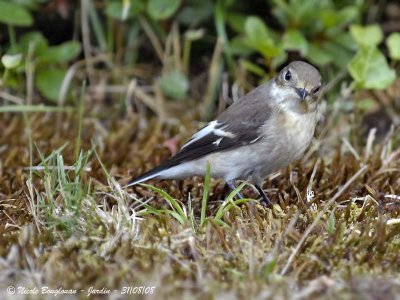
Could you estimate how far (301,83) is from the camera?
455cm

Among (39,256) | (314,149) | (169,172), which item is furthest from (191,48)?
(39,256)

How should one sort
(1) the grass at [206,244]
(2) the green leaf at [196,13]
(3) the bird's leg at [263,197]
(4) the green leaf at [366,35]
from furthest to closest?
(2) the green leaf at [196,13] < (4) the green leaf at [366,35] < (3) the bird's leg at [263,197] < (1) the grass at [206,244]

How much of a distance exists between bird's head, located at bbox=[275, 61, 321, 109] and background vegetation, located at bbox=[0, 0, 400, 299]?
490mm

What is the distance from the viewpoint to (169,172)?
4.53 meters

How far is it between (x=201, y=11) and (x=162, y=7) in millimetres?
424

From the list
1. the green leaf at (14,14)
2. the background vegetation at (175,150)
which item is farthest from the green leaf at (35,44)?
the green leaf at (14,14)

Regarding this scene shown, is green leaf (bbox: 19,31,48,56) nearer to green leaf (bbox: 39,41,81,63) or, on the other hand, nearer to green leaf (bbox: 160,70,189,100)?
green leaf (bbox: 39,41,81,63)

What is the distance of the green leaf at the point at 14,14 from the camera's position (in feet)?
18.8

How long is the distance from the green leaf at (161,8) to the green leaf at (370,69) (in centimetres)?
151

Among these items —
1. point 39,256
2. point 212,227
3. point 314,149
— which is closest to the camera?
point 39,256

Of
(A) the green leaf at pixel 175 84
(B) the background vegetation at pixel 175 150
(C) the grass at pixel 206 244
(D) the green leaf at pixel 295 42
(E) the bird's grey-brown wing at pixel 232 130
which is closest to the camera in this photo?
(C) the grass at pixel 206 244

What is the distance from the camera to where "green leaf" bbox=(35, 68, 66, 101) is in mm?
5910

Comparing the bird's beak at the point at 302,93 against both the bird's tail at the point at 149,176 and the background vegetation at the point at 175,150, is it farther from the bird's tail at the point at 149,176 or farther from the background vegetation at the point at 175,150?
the bird's tail at the point at 149,176

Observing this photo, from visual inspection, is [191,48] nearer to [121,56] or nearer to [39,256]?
[121,56]
